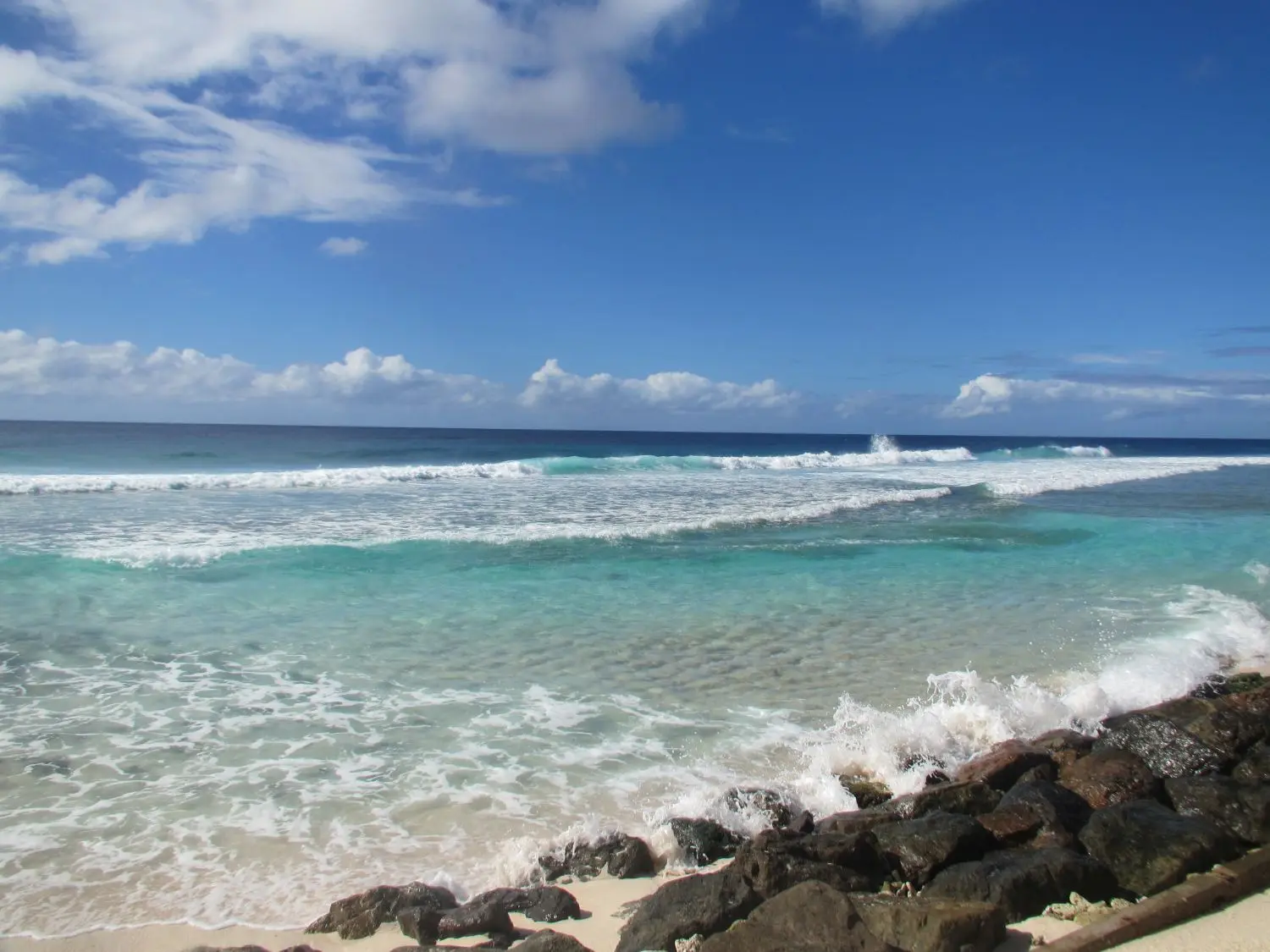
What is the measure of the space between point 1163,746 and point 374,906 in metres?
5.22

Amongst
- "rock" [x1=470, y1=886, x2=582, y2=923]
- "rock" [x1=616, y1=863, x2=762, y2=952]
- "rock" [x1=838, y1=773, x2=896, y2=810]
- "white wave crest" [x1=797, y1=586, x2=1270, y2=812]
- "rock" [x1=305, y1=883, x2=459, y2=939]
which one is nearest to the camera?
"rock" [x1=616, y1=863, x2=762, y2=952]

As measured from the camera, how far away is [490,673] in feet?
26.4

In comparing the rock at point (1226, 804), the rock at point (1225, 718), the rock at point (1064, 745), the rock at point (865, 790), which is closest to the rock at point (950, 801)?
the rock at point (865, 790)

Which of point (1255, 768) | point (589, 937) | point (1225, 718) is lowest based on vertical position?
point (589, 937)

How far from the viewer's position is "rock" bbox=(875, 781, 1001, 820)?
501 centimetres

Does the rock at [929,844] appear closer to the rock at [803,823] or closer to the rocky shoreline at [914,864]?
the rocky shoreline at [914,864]

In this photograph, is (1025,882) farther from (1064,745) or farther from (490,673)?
(490,673)

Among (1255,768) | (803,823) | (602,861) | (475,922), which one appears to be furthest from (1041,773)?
(475,922)

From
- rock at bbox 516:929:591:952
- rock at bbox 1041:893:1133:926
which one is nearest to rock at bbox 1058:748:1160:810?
rock at bbox 1041:893:1133:926

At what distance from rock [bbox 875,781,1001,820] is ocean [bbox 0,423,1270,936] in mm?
544

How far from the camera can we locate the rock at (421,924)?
394 cm

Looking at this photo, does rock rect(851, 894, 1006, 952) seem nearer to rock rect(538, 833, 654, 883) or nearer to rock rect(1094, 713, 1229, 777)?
rock rect(538, 833, 654, 883)

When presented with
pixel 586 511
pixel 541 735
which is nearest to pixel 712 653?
pixel 541 735

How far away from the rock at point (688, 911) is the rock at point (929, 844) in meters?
0.91
